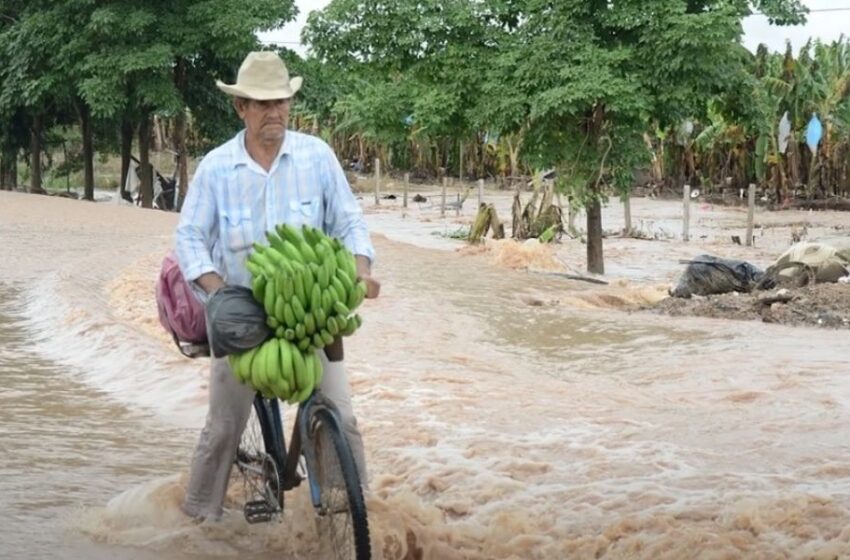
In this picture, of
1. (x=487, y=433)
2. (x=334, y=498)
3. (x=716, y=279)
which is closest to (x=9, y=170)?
(x=716, y=279)

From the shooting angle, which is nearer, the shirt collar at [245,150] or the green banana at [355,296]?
the green banana at [355,296]

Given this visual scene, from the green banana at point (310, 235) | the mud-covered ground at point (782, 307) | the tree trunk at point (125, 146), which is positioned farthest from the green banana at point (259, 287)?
the tree trunk at point (125, 146)

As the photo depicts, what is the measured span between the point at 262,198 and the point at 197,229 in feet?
0.82

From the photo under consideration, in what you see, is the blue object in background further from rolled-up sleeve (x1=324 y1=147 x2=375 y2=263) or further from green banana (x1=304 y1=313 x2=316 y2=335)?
green banana (x1=304 y1=313 x2=316 y2=335)

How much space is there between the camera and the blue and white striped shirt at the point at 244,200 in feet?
14.6

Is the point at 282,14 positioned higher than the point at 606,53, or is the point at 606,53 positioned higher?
the point at 282,14

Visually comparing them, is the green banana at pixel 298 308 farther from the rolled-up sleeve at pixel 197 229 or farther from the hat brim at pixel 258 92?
the hat brim at pixel 258 92

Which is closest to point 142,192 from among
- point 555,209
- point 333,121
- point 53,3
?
point 53,3

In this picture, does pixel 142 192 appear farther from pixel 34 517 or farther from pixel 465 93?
pixel 34 517

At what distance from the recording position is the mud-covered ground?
1348cm

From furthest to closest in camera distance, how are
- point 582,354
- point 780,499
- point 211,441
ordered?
point 582,354
point 780,499
point 211,441

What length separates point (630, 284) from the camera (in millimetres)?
19328

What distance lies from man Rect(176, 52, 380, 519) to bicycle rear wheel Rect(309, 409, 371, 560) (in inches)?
8.2

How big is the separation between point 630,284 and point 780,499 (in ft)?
45.8
